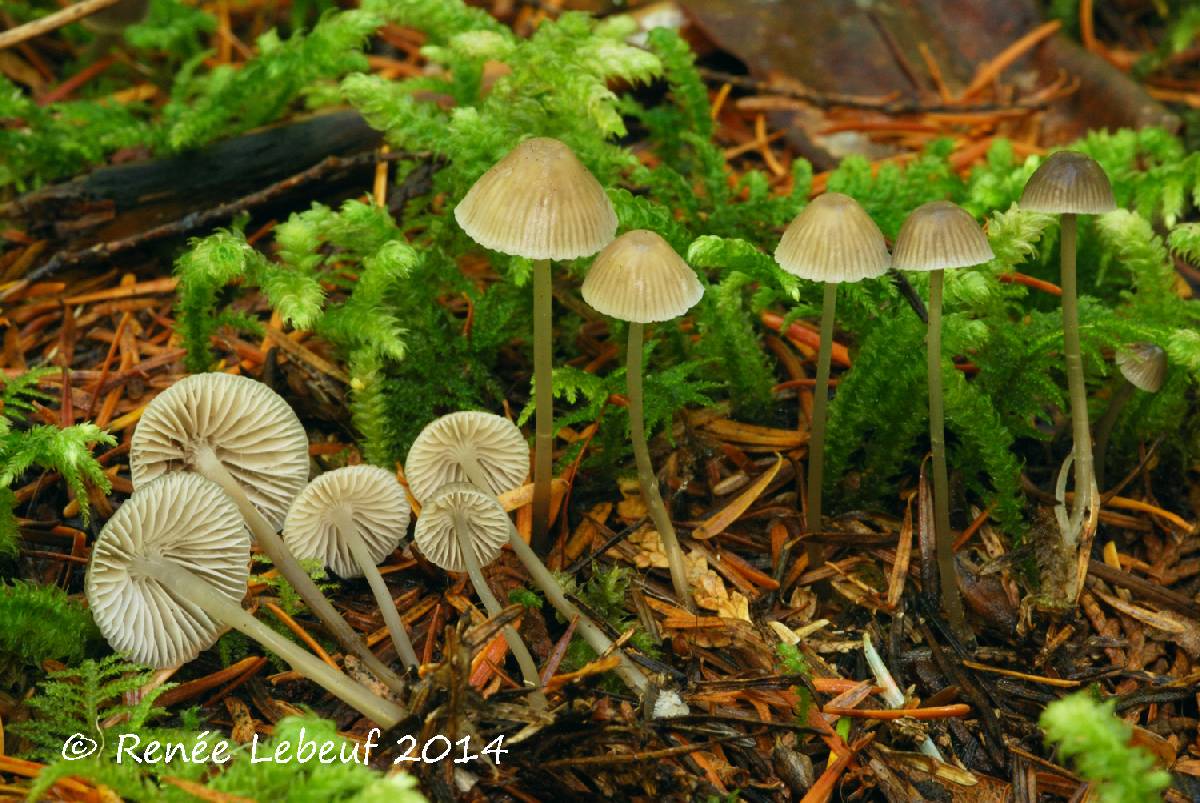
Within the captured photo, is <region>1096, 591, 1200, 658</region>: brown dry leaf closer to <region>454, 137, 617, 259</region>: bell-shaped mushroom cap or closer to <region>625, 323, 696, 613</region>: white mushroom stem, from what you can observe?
<region>625, 323, 696, 613</region>: white mushroom stem

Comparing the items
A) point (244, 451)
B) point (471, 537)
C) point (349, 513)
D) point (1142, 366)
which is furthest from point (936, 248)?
point (244, 451)

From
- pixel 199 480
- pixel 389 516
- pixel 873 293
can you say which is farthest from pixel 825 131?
pixel 199 480

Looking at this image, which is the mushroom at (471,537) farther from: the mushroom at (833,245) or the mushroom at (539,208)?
the mushroom at (833,245)

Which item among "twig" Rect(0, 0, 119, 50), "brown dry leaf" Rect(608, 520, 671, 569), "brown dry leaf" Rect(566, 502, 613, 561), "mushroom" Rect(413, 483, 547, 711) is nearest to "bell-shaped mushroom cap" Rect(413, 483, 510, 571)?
"mushroom" Rect(413, 483, 547, 711)

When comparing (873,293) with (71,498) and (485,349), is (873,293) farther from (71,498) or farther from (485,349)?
(71,498)

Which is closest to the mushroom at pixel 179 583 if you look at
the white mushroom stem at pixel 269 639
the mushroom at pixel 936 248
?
the white mushroom stem at pixel 269 639

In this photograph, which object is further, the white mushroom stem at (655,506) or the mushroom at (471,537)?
the white mushroom stem at (655,506)
